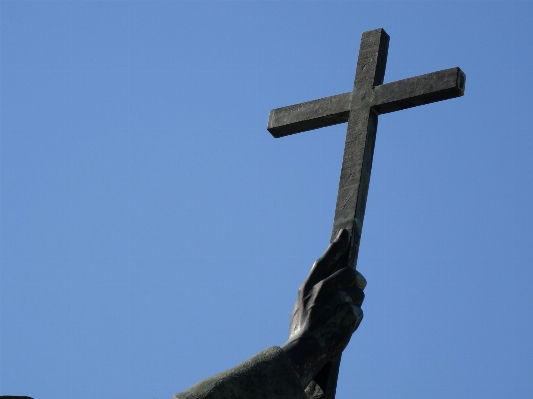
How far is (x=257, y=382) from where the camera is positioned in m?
6.57

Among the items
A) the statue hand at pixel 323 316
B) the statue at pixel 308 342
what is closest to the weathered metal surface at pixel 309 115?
the statue at pixel 308 342

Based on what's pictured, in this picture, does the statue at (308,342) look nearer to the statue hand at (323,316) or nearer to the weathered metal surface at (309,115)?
the statue hand at (323,316)

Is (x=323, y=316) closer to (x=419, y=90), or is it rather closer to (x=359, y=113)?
(x=359, y=113)

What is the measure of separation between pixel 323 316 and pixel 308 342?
21 centimetres

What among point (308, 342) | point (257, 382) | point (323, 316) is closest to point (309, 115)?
point (323, 316)

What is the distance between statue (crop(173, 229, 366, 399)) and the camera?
650cm

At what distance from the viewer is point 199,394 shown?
6.37 meters

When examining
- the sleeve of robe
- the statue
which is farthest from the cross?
the sleeve of robe

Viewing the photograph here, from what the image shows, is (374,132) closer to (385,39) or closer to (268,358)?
(385,39)

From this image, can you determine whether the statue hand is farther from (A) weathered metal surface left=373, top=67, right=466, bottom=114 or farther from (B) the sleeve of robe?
(A) weathered metal surface left=373, top=67, right=466, bottom=114

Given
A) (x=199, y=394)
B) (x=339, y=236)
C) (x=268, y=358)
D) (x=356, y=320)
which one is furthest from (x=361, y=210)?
(x=199, y=394)

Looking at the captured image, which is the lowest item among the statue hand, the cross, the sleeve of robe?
the sleeve of robe

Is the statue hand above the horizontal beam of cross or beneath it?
beneath

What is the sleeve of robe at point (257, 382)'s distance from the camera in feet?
21.0
